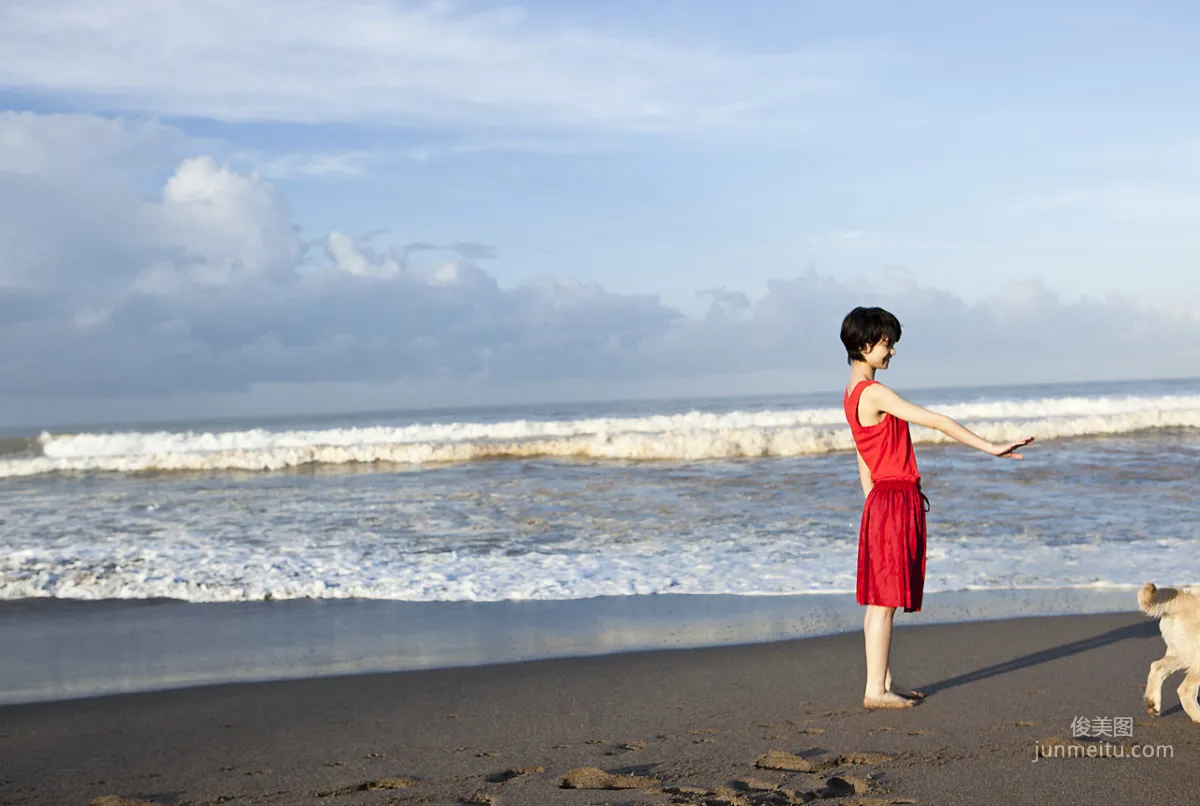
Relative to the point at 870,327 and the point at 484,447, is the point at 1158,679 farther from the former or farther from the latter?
the point at 484,447

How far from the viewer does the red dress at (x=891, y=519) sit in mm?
4461

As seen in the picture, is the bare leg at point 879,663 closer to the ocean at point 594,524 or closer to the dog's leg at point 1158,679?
the dog's leg at point 1158,679

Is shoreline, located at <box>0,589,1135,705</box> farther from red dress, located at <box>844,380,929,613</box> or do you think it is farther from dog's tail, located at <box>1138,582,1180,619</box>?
dog's tail, located at <box>1138,582,1180,619</box>

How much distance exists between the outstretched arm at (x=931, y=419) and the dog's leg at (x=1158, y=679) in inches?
43.1

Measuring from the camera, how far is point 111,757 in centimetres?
406

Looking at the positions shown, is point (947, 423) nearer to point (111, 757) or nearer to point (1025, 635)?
point (1025, 635)

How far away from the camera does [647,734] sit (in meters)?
4.17

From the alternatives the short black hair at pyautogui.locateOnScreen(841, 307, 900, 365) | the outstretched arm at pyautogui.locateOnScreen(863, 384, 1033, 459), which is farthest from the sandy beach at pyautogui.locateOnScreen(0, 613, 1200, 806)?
the short black hair at pyautogui.locateOnScreen(841, 307, 900, 365)

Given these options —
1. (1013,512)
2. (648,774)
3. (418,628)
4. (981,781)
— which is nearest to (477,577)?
(418,628)

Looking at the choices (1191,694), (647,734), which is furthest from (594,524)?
(1191,694)

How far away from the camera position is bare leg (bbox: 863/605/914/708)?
445 centimetres

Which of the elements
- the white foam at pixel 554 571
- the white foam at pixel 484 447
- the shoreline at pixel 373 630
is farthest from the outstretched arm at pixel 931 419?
the white foam at pixel 484 447

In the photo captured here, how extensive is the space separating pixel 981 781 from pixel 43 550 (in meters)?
9.20

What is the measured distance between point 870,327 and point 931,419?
53cm
